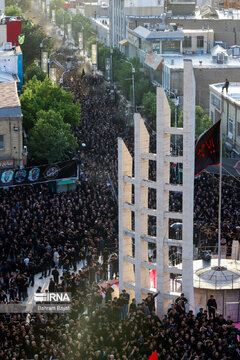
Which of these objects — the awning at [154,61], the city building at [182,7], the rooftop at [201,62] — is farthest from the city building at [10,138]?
the city building at [182,7]

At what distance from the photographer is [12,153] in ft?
196

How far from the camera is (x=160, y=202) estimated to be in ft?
117

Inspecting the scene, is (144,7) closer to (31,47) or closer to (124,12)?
(124,12)

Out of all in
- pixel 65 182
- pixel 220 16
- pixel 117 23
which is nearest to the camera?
pixel 65 182

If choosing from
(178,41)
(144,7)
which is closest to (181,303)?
(178,41)

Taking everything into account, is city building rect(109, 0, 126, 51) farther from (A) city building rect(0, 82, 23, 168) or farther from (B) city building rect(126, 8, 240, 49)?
(A) city building rect(0, 82, 23, 168)

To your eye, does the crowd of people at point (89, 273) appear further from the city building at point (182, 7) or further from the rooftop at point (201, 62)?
the city building at point (182, 7)

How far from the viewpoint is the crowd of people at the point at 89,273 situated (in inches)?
1266

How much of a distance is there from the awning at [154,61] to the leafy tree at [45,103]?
1836 cm

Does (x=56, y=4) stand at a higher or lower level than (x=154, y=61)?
higher

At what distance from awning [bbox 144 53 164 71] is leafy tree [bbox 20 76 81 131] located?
723 inches

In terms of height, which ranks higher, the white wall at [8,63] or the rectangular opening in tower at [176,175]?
the white wall at [8,63]

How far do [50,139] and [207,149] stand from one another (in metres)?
26.3

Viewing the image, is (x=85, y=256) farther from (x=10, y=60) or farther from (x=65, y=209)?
(x=10, y=60)
